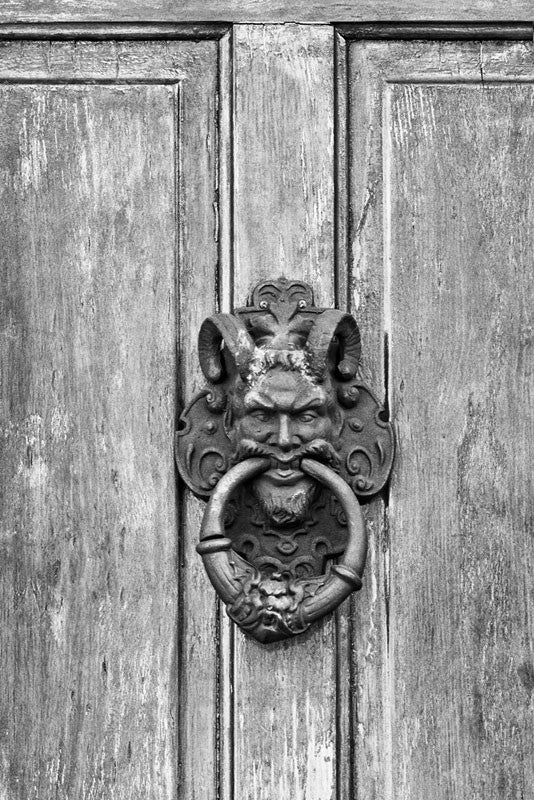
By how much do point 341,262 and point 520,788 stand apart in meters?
0.49

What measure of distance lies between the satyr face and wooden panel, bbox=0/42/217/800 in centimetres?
11

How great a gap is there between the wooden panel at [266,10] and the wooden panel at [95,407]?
29mm

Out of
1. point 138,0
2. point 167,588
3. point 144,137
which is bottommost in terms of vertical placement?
point 167,588

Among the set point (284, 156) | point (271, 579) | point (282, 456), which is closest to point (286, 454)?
point (282, 456)

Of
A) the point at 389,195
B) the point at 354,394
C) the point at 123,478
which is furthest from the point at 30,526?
the point at 389,195

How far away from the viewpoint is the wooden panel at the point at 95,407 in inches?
43.4

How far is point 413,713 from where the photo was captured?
3.61ft

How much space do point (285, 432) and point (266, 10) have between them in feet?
1.29

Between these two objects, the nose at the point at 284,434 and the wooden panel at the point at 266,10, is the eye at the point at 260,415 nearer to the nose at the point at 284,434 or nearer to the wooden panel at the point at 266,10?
the nose at the point at 284,434

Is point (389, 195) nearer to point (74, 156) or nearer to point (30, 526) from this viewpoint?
point (74, 156)

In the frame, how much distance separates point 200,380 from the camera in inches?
44.2

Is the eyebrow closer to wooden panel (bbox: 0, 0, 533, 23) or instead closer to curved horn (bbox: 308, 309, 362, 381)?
curved horn (bbox: 308, 309, 362, 381)

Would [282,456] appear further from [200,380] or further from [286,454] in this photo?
[200,380]

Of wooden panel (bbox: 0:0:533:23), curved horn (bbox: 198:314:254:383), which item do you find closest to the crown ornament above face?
curved horn (bbox: 198:314:254:383)
